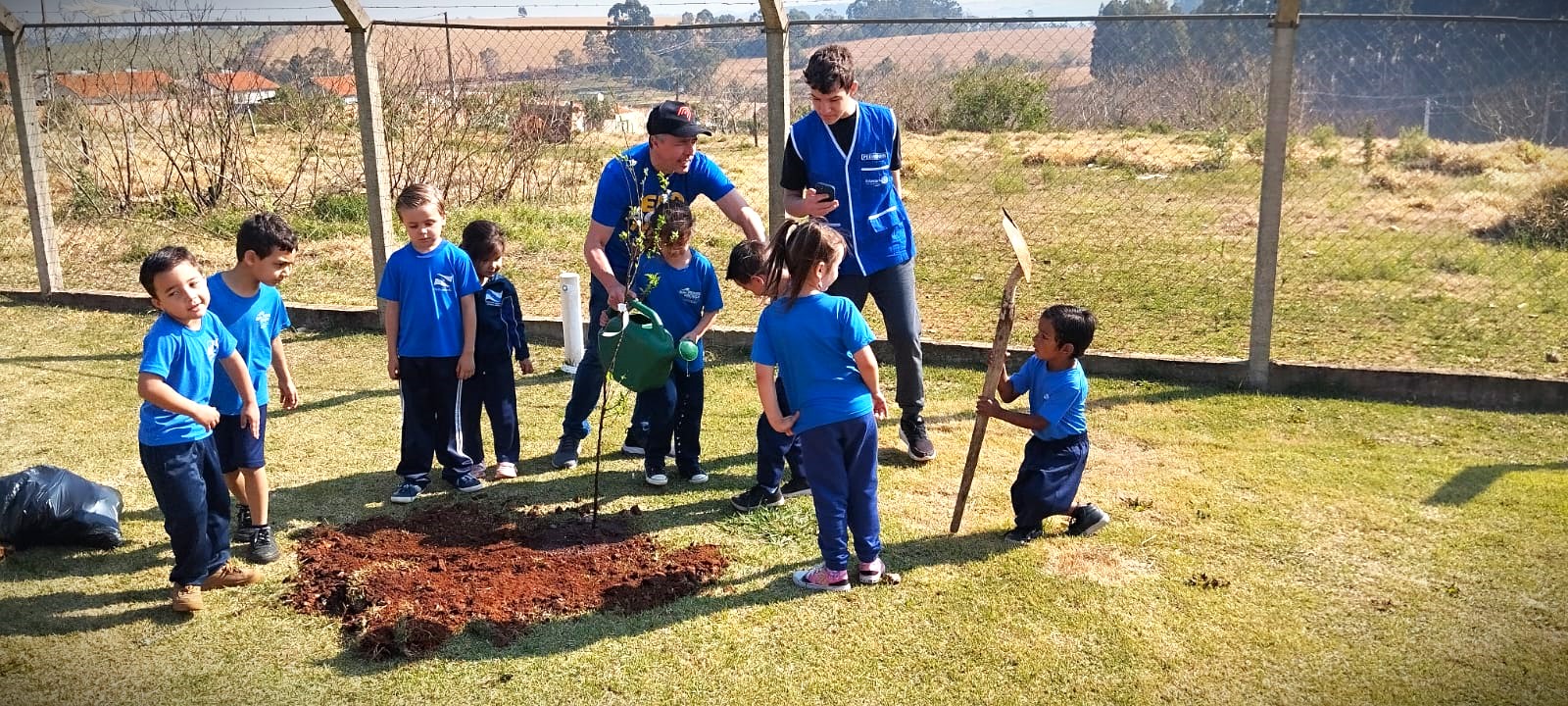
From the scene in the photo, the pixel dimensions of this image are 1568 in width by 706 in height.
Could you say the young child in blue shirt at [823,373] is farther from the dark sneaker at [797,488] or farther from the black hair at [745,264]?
the dark sneaker at [797,488]

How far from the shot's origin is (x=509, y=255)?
1068 cm

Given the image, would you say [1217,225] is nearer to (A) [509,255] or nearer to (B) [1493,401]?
(B) [1493,401]

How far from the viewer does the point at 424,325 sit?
17.1 ft

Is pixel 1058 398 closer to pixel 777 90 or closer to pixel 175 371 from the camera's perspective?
pixel 175 371

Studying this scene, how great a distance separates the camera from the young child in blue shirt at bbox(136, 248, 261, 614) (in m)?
3.99

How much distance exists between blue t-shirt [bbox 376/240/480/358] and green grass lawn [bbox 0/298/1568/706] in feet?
2.42

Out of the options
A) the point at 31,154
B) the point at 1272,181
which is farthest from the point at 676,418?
the point at 31,154

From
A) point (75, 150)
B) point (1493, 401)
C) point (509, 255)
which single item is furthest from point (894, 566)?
point (75, 150)

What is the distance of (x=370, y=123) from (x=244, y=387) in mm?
4125

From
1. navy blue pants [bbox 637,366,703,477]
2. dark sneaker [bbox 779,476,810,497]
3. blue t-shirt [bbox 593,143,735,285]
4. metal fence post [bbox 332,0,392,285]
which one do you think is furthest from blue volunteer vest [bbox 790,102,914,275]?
metal fence post [bbox 332,0,392,285]

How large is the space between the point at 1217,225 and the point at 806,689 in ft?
30.6

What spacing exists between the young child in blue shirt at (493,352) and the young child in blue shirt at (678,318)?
63cm

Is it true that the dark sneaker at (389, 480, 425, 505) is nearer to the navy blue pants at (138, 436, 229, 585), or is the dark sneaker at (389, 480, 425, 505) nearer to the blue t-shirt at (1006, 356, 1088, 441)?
the navy blue pants at (138, 436, 229, 585)

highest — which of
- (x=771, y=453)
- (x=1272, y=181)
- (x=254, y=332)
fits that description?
(x=1272, y=181)
